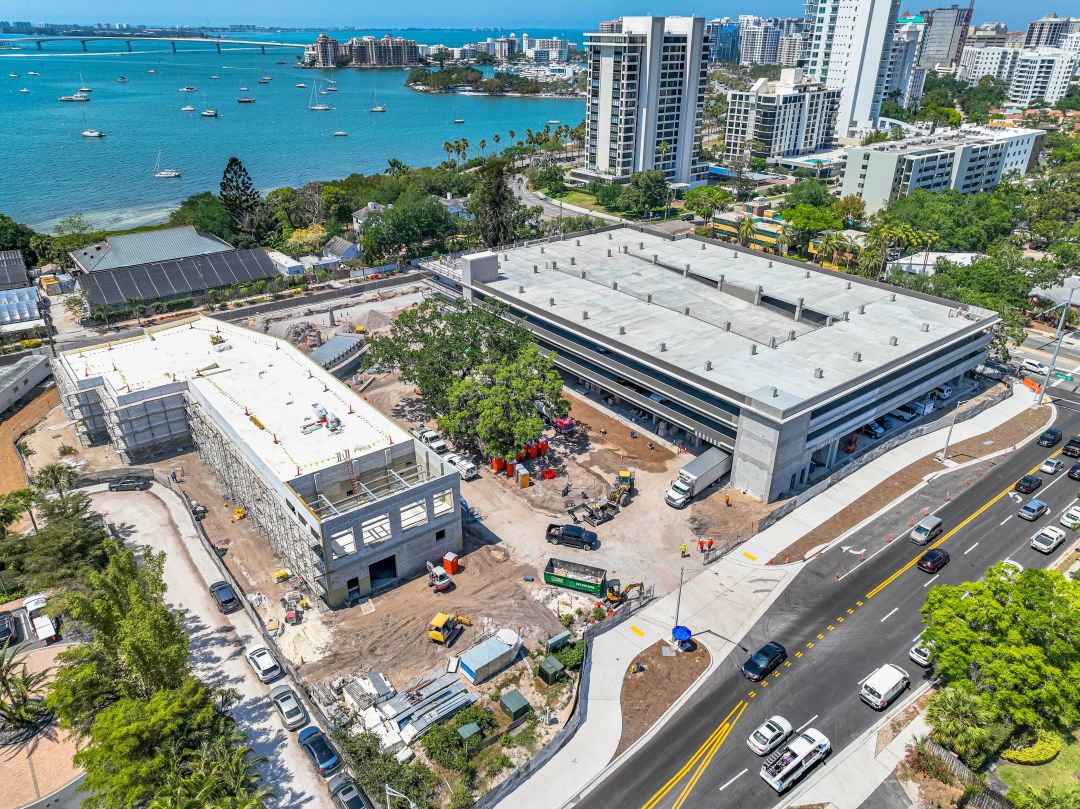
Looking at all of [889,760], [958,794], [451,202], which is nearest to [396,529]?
[889,760]

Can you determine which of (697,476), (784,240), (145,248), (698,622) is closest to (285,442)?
(697,476)

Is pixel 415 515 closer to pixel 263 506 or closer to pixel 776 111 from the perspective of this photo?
pixel 263 506

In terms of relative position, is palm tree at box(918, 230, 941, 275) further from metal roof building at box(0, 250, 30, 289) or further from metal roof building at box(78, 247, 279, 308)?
metal roof building at box(0, 250, 30, 289)

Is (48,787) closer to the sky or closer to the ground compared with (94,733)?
closer to the ground

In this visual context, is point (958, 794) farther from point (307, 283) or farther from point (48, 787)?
point (307, 283)

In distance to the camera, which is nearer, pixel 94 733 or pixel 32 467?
pixel 94 733
